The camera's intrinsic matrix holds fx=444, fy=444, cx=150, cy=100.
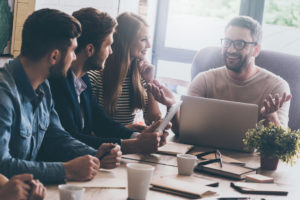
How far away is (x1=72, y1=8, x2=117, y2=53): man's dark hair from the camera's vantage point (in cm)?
194

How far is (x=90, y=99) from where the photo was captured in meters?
2.09

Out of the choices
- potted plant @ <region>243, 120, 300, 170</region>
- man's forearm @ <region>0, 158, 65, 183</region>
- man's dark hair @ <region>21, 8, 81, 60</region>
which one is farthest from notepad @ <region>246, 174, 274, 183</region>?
man's dark hair @ <region>21, 8, 81, 60</region>

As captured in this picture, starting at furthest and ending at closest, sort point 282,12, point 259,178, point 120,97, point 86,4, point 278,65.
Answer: point 282,12 → point 86,4 → point 278,65 → point 120,97 → point 259,178

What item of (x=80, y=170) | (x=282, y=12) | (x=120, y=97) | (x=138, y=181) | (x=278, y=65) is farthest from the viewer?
(x=282, y=12)

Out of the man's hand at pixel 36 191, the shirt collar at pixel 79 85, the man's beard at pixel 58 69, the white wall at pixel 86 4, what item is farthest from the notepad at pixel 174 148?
the white wall at pixel 86 4

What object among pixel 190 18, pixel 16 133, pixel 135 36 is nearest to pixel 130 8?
pixel 190 18

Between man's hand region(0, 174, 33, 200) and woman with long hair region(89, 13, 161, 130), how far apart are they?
4.67 ft

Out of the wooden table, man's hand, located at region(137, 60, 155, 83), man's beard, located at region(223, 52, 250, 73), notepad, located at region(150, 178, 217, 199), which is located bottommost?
the wooden table

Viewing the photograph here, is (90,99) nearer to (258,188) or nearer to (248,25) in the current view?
(258,188)

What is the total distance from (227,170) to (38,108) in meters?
0.68

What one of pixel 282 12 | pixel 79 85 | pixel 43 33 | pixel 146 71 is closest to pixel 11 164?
pixel 43 33

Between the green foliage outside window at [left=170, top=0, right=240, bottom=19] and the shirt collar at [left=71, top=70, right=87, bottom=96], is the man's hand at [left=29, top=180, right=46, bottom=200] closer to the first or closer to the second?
the shirt collar at [left=71, top=70, right=87, bottom=96]

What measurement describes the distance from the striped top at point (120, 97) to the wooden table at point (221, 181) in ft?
2.25

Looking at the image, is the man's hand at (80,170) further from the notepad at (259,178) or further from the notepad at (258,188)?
the notepad at (259,178)
